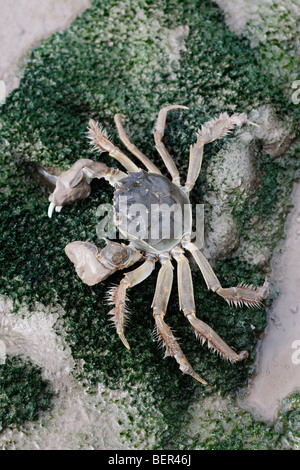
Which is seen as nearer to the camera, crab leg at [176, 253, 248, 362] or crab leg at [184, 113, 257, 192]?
crab leg at [176, 253, 248, 362]

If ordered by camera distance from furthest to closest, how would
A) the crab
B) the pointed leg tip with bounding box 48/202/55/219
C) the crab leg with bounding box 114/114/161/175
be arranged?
1. the crab leg with bounding box 114/114/161/175
2. the pointed leg tip with bounding box 48/202/55/219
3. the crab

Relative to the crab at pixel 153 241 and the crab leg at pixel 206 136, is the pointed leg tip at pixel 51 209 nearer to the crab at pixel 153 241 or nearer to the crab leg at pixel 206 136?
the crab at pixel 153 241

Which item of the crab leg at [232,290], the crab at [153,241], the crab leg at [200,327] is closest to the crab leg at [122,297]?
the crab at [153,241]

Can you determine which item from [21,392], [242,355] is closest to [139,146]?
[242,355]

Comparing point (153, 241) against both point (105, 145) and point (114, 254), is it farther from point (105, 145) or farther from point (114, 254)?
point (105, 145)

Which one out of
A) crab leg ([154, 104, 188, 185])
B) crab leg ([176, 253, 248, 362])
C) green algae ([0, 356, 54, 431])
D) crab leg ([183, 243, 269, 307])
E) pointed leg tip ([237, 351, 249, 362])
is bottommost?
green algae ([0, 356, 54, 431])

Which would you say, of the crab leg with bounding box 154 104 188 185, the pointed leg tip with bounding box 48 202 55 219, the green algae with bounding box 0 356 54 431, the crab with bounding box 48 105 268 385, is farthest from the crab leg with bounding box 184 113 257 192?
the green algae with bounding box 0 356 54 431

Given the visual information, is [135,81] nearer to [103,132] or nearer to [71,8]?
[103,132]

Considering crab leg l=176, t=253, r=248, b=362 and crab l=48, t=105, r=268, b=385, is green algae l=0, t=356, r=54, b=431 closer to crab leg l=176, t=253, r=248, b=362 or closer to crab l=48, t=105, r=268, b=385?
crab l=48, t=105, r=268, b=385
